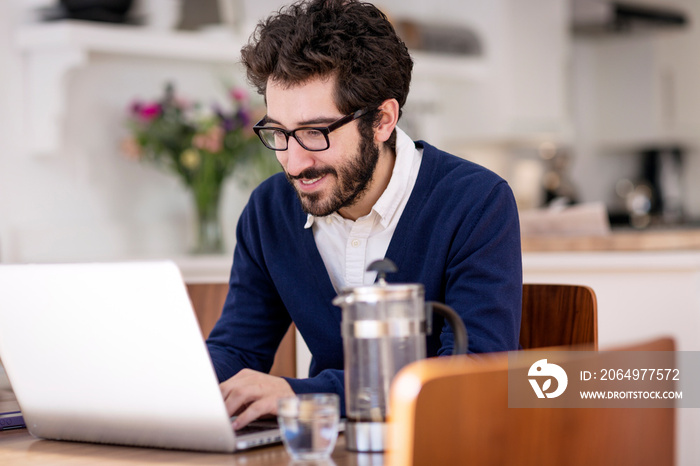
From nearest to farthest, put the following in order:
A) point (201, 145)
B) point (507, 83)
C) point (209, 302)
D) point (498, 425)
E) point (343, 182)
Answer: point (498, 425) → point (343, 182) → point (209, 302) → point (201, 145) → point (507, 83)

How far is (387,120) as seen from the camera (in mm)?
1399

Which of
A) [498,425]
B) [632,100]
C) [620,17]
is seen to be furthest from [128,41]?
[632,100]

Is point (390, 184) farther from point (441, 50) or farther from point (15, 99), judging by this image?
point (441, 50)

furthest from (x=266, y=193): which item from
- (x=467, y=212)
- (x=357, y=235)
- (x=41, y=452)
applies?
(x=41, y=452)

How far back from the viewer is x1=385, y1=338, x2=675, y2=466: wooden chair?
0.69m

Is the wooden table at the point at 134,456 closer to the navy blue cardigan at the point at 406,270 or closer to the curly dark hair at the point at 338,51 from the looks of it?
the navy blue cardigan at the point at 406,270

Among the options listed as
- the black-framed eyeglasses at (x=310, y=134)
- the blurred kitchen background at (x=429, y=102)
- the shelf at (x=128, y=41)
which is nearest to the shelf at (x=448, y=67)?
the blurred kitchen background at (x=429, y=102)

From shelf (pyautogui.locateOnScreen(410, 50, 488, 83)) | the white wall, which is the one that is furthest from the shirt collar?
the white wall

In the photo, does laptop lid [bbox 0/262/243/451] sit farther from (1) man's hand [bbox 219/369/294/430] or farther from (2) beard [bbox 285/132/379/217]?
(2) beard [bbox 285/132/379/217]

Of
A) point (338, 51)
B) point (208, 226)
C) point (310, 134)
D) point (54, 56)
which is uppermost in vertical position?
point (54, 56)

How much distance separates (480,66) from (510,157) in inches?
50.7

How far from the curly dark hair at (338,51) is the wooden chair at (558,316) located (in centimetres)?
36

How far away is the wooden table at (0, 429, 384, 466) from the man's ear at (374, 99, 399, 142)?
0.58m

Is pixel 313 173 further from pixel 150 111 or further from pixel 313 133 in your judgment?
pixel 150 111
